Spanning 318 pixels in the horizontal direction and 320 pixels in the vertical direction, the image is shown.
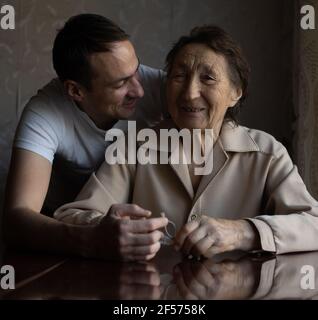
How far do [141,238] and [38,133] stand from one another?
0.58 meters

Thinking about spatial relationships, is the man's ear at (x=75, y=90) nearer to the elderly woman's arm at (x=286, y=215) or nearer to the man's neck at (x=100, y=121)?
the man's neck at (x=100, y=121)

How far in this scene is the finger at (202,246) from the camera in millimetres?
1089

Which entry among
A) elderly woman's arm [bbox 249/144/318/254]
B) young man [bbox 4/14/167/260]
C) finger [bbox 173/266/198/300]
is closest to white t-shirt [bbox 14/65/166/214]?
young man [bbox 4/14/167/260]

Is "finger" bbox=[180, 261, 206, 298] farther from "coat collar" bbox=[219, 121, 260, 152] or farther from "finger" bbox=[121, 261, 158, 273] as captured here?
"coat collar" bbox=[219, 121, 260, 152]

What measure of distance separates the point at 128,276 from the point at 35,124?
27.6 inches

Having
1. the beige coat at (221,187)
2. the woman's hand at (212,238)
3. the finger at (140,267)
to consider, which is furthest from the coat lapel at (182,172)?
the finger at (140,267)

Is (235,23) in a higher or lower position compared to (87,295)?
higher

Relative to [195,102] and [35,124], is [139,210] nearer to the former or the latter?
[195,102]

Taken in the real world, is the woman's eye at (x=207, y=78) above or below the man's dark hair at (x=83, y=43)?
below

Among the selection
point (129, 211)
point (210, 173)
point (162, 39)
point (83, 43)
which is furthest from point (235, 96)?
point (162, 39)

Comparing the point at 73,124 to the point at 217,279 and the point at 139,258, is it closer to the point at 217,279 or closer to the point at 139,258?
the point at 139,258
